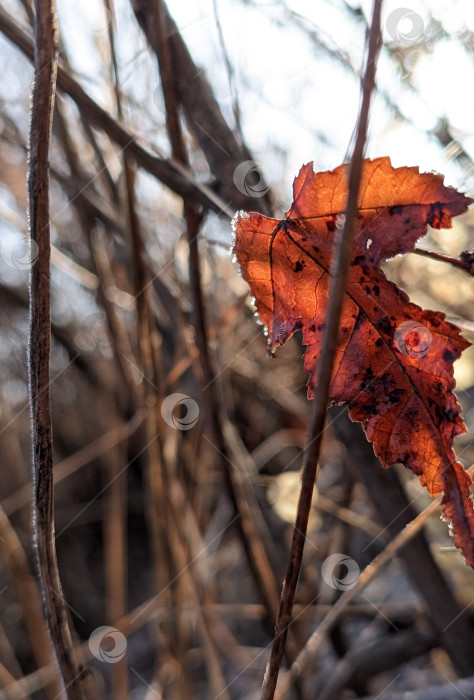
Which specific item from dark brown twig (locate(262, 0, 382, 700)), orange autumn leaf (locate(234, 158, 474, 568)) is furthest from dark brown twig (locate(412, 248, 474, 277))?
dark brown twig (locate(262, 0, 382, 700))

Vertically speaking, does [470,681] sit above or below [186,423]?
A: below

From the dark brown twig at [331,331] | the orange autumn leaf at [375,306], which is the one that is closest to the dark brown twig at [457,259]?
the orange autumn leaf at [375,306]

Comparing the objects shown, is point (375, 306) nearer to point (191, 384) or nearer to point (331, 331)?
point (331, 331)

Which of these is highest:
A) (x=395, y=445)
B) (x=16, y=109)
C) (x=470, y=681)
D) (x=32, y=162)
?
(x=16, y=109)

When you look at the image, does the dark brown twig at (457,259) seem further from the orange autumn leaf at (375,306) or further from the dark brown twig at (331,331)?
the dark brown twig at (331,331)

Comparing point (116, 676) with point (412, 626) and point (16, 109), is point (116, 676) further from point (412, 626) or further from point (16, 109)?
point (16, 109)

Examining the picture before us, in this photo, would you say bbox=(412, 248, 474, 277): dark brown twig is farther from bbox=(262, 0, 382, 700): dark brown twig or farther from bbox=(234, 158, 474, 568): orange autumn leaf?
bbox=(262, 0, 382, 700): dark brown twig

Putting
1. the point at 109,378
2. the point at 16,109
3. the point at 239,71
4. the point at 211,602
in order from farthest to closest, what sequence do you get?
1. the point at 109,378
2. the point at 16,109
3. the point at 211,602
4. the point at 239,71

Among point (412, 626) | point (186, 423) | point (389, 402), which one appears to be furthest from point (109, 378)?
point (389, 402)
